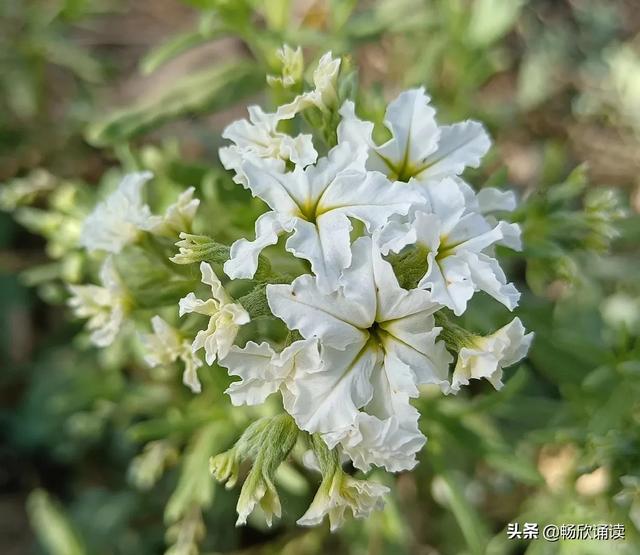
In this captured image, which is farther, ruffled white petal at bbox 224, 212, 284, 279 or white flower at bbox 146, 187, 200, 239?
white flower at bbox 146, 187, 200, 239

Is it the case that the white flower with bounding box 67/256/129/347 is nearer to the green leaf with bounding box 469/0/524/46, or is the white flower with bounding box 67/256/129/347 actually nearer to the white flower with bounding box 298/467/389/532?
the white flower with bounding box 298/467/389/532

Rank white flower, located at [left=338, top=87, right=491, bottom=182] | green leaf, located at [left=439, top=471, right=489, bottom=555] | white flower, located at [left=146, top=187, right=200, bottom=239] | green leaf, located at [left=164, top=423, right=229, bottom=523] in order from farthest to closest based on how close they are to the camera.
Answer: green leaf, located at [left=164, top=423, right=229, bottom=523], green leaf, located at [left=439, top=471, right=489, bottom=555], white flower, located at [left=146, top=187, right=200, bottom=239], white flower, located at [left=338, top=87, right=491, bottom=182]

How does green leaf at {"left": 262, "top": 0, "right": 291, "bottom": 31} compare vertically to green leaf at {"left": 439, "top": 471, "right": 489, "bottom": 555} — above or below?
above

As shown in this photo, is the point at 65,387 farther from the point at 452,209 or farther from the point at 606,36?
the point at 606,36

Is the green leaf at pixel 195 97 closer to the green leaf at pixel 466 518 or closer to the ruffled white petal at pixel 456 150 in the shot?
the ruffled white petal at pixel 456 150

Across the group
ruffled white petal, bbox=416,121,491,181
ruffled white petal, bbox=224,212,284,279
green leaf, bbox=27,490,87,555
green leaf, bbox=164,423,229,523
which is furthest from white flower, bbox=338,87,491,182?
green leaf, bbox=27,490,87,555

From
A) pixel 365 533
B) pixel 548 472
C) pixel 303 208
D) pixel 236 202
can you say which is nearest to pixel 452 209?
pixel 303 208

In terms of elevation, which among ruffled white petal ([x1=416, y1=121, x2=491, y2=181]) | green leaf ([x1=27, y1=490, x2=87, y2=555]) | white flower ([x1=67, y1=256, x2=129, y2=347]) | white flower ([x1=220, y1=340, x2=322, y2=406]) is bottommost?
green leaf ([x1=27, y1=490, x2=87, y2=555])

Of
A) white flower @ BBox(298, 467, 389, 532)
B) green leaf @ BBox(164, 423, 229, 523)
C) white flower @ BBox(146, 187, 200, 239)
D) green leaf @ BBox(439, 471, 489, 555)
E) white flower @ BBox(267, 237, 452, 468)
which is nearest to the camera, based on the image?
white flower @ BBox(267, 237, 452, 468)
